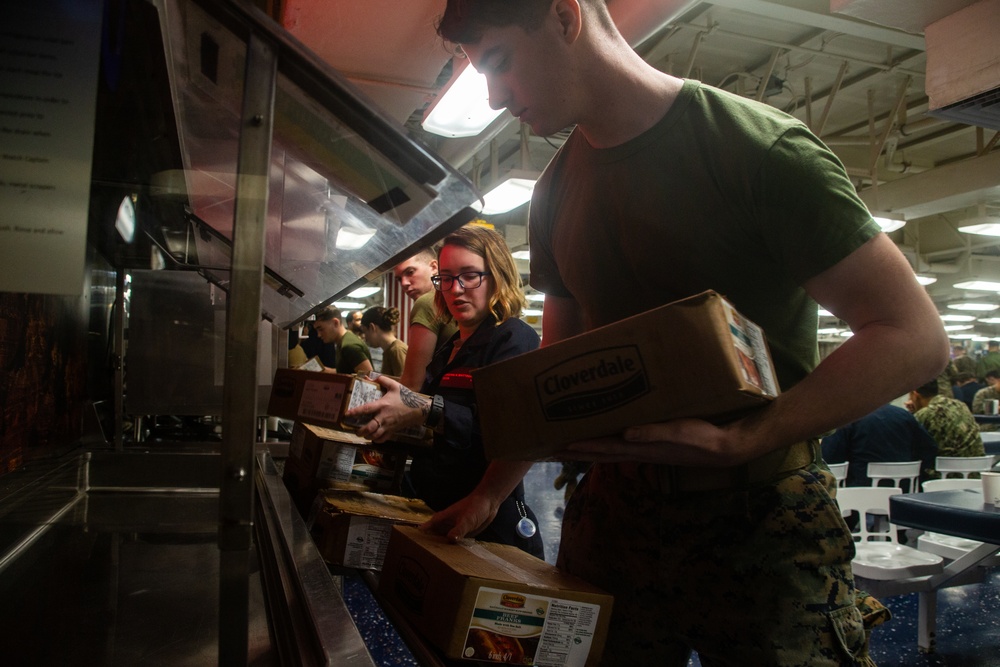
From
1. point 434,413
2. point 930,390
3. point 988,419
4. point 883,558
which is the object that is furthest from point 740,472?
point 988,419

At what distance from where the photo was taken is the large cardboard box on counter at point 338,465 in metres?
1.82

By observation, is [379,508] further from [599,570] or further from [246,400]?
[246,400]

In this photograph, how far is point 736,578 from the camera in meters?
0.95

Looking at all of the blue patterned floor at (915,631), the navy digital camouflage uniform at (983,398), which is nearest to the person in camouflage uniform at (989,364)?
the navy digital camouflage uniform at (983,398)

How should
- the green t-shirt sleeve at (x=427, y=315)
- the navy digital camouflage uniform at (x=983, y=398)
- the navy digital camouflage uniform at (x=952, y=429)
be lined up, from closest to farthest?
the green t-shirt sleeve at (x=427, y=315)
the navy digital camouflage uniform at (x=952, y=429)
the navy digital camouflage uniform at (x=983, y=398)

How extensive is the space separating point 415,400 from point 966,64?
353cm

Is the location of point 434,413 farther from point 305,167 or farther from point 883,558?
point 883,558

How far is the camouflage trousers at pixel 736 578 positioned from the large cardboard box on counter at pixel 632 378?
19cm

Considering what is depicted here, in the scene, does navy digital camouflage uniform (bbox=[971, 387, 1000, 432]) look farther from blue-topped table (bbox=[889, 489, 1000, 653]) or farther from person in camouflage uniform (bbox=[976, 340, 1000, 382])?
blue-topped table (bbox=[889, 489, 1000, 653])

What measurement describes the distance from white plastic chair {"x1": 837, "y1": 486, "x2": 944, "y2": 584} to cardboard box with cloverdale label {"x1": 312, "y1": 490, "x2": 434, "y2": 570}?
273 cm

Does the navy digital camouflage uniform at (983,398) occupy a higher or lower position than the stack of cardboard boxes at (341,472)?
higher

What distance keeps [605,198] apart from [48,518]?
1812 millimetres

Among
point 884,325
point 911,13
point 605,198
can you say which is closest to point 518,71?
point 605,198

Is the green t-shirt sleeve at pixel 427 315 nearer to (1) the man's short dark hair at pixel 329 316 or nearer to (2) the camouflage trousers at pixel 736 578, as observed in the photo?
(2) the camouflage trousers at pixel 736 578
